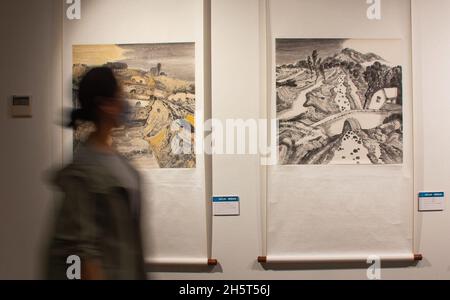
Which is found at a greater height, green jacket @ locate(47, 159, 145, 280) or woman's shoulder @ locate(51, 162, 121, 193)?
woman's shoulder @ locate(51, 162, 121, 193)

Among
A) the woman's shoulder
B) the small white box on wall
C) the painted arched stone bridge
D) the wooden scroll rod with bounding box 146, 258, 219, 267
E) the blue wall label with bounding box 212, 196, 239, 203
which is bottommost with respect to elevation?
the wooden scroll rod with bounding box 146, 258, 219, 267

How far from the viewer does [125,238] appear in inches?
34.3

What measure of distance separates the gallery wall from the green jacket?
0.69 meters

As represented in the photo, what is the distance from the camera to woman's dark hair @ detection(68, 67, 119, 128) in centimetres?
93

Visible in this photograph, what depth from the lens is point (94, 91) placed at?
0.93m

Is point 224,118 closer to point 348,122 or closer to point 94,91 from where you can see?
point 348,122

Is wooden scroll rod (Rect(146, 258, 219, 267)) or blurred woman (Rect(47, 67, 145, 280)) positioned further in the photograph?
wooden scroll rod (Rect(146, 258, 219, 267))

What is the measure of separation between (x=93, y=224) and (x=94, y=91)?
0.37 metres

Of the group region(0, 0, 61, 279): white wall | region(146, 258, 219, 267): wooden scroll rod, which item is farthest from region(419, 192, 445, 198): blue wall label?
region(0, 0, 61, 279): white wall

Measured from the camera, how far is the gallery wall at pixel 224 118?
1518 millimetres

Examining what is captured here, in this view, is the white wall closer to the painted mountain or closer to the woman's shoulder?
the woman's shoulder

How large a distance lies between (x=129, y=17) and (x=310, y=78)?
89cm

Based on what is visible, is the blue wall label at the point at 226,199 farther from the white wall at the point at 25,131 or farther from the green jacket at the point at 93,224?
the white wall at the point at 25,131
